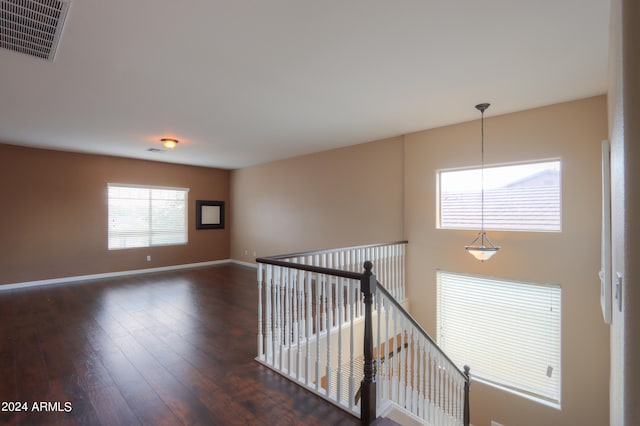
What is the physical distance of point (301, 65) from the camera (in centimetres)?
268

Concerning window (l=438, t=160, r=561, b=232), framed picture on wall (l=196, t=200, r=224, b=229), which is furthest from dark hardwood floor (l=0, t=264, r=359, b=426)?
framed picture on wall (l=196, t=200, r=224, b=229)

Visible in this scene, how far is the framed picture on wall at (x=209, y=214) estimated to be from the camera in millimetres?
8055

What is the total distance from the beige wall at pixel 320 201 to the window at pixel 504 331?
136 centimetres

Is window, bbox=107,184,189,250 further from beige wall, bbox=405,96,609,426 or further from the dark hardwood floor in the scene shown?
beige wall, bbox=405,96,609,426

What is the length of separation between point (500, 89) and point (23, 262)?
825cm

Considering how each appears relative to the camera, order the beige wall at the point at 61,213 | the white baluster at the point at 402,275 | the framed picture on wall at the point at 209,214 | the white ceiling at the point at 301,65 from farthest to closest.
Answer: the framed picture on wall at the point at 209,214 < the beige wall at the point at 61,213 < the white baluster at the point at 402,275 < the white ceiling at the point at 301,65

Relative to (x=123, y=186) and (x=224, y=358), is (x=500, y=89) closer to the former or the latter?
(x=224, y=358)

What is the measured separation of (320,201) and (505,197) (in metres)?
3.38

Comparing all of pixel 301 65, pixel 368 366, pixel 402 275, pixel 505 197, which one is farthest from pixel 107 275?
pixel 505 197

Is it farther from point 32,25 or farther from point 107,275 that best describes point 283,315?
point 107,275

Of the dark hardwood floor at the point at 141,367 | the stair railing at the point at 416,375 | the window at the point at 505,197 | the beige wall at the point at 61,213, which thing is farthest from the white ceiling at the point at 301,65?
the dark hardwood floor at the point at 141,367

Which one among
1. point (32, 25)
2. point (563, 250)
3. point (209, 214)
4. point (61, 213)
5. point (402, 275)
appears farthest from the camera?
point (209, 214)

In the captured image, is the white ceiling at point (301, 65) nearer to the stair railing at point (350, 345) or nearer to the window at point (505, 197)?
the window at point (505, 197)

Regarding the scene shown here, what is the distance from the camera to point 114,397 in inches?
89.1
